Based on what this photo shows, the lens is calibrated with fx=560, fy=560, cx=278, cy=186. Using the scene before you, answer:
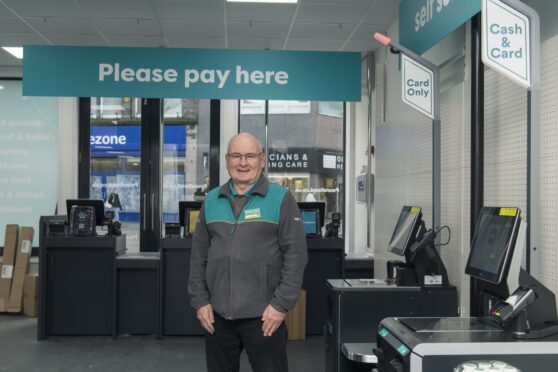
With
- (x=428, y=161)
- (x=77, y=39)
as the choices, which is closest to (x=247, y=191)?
(x=428, y=161)

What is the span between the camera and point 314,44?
661 cm

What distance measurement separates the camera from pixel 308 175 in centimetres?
838

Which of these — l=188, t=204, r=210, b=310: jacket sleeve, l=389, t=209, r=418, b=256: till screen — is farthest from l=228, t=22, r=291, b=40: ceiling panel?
l=188, t=204, r=210, b=310: jacket sleeve

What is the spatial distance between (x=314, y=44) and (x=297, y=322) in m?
3.22

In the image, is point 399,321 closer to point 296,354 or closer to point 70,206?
point 296,354

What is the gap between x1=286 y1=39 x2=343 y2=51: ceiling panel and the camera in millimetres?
6484

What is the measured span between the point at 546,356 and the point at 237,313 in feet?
3.96

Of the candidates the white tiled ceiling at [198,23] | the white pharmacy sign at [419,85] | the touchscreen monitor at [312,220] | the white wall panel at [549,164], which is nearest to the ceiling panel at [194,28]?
the white tiled ceiling at [198,23]

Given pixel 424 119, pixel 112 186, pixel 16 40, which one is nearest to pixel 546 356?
pixel 424 119

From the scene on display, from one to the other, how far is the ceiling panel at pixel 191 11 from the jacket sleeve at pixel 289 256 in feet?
11.0

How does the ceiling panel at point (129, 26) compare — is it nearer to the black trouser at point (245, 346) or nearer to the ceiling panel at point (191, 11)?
the ceiling panel at point (191, 11)

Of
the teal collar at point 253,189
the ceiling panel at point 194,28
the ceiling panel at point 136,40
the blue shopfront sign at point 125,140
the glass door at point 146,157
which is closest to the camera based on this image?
the teal collar at point 253,189

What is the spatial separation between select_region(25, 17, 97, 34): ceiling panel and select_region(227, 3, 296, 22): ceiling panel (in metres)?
1.56

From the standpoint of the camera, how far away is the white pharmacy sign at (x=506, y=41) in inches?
87.0
